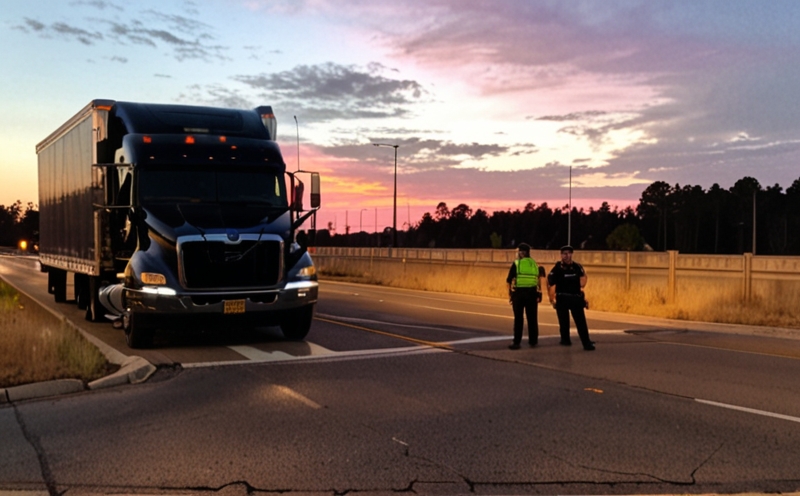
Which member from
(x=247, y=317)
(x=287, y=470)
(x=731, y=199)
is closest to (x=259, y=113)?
(x=247, y=317)

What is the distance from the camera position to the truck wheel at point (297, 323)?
12.0 m

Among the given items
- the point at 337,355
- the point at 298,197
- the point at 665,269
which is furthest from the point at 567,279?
the point at 665,269

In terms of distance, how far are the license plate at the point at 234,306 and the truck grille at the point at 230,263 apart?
25 cm

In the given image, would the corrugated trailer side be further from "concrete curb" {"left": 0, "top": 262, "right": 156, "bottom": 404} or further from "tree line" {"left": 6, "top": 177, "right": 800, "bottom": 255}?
"tree line" {"left": 6, "top": 177, "right": 800, "bottom": 255}

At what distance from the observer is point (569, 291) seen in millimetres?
12195

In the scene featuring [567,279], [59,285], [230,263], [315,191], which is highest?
[315,191]

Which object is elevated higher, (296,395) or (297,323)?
(297,323)

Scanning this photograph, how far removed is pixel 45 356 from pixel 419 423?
5.55 meters

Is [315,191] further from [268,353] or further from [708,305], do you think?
[708,305]

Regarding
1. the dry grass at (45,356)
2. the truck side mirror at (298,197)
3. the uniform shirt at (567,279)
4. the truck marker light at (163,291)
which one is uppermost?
the truck side mirror at (298,197)

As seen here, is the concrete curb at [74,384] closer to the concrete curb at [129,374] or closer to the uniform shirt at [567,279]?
the concrete curb at [129,374]

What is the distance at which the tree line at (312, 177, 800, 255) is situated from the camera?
395 ft

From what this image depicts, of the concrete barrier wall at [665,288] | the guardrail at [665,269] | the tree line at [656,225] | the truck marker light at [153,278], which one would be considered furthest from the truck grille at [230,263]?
the tree line at [656,225]

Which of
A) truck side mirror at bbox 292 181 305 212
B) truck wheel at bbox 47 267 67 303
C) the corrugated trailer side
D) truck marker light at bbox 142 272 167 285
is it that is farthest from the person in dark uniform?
truck wheel at bbox 47 267 67 303
